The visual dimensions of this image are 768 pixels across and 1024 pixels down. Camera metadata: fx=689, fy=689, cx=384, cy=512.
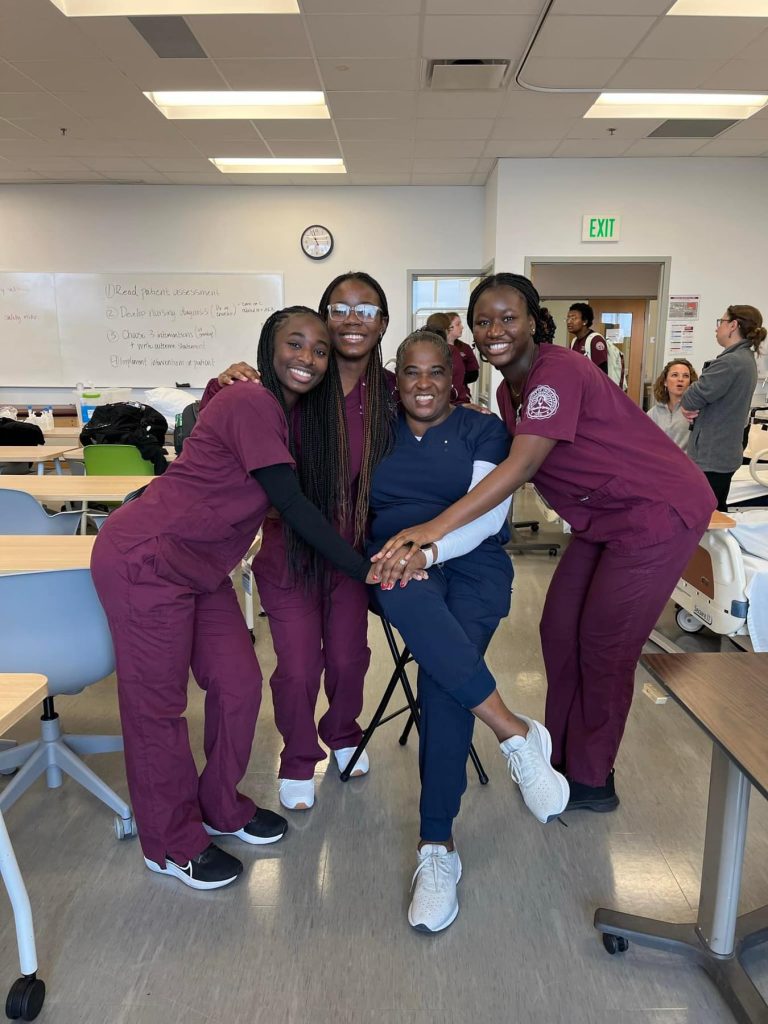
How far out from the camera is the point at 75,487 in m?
3.12

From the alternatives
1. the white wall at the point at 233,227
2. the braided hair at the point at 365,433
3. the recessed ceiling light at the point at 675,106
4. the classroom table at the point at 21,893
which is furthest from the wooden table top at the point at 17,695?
the white wall at the point at 233,227

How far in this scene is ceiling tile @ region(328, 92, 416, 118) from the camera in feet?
14.5

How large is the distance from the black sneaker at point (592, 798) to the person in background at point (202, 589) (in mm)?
938

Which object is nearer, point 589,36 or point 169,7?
point 169,7

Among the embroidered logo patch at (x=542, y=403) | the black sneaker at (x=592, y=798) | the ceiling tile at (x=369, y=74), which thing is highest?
the ceiling tile at (x=369, y=74)

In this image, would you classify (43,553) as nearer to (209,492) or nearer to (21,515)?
(209,492)

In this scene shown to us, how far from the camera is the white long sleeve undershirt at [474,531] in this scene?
1.73 metres

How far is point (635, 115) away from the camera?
4875 millimetres

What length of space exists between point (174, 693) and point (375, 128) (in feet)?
15.4

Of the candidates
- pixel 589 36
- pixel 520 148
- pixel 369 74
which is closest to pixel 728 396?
pixel 589 36

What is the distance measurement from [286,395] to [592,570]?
Answer: 0.99 m

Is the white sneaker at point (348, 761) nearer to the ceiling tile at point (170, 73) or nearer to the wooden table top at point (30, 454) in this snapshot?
the wooden table top at point (30, 454)

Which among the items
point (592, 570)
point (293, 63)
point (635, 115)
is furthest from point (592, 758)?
point (635, 115)

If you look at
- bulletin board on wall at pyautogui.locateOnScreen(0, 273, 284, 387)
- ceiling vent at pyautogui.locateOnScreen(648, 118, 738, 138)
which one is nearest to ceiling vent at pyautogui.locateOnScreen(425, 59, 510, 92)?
ceiling vent at pyautogui.locateOnScreen(648, 118, 738, 138)
